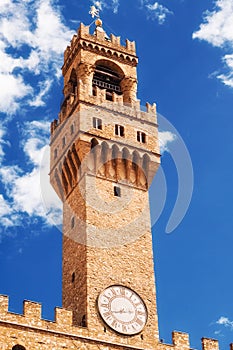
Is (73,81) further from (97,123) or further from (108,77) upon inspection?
(97,123)

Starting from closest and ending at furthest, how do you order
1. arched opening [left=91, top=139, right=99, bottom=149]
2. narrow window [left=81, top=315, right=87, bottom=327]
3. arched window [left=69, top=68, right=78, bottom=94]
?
narrow window [left=81, top=315, right=87, bottom=327] < arched opening [left=91, top=139, right=99, bottom=149] < arched window [left=69, top=68, right=78, bottom=94]

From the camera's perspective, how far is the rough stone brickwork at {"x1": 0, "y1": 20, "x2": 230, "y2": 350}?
34.8m

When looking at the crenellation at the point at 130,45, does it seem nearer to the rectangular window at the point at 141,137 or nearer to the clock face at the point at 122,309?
the rectangular window at the point at 141,137

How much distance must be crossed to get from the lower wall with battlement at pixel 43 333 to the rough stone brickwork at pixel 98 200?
0.05m

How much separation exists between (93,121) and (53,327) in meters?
12.9

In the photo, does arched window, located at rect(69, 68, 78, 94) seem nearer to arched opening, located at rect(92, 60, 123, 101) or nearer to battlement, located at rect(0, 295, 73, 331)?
arched opening, located at rect(92, 60, 123, 101)

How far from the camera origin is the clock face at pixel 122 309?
36.3 m

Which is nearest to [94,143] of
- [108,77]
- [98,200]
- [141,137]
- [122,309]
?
[141,137]

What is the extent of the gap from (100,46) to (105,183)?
1052 cm

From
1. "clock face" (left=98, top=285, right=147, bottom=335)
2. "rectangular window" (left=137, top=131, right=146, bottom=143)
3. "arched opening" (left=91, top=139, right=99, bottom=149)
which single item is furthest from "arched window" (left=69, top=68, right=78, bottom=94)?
"clock face" (left=98, top=285, right=147, bottom=335)

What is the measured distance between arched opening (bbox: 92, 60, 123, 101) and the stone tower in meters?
0.06

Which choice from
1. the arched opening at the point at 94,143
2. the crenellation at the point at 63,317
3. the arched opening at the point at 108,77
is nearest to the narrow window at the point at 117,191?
the arched opening at the point at 94,143

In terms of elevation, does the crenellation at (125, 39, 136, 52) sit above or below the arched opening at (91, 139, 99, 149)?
above

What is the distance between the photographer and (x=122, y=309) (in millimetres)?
37000
